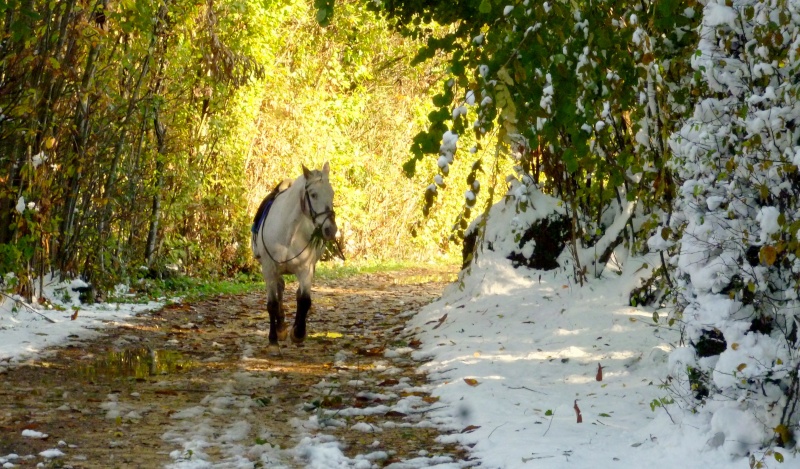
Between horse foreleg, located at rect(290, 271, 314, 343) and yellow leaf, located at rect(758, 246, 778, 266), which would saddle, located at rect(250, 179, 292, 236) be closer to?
horse foreleg, located at rect(290, 271, 314, 343)

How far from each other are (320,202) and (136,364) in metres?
2.59

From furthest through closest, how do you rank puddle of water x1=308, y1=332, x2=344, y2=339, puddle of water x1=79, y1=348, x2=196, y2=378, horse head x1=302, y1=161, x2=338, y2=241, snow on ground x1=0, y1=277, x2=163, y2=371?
puddle of water x1=308, y1=332, x2=344, y2=339 → horse head x1=302, y1=161, x2=338, y2=241 → snow on ground x1=0, y1=277, x2=163, y2=371 → puddle of water x1=79, y1=348, x2=196, y2=378

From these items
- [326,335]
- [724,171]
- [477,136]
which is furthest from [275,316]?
[724,171]

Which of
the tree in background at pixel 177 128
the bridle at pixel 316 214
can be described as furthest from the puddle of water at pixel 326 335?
the tree in background at pixel 177 128

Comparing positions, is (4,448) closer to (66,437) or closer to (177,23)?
(66,437)

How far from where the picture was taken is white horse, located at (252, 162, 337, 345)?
963 cm

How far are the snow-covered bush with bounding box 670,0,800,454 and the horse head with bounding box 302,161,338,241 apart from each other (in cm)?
541

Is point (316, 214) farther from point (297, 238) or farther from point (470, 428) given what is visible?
point (470, 428)

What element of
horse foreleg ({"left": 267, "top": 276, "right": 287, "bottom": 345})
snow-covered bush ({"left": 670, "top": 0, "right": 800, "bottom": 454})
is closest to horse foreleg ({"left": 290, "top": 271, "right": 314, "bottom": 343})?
horse foreleg ({"left": 267, "top": 276, "right": 287, "bottom": 345})

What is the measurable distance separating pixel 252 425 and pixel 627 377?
8.76 feet

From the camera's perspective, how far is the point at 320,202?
960cm

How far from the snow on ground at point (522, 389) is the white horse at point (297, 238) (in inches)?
56.7

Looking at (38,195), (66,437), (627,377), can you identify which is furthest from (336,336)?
(66,437)

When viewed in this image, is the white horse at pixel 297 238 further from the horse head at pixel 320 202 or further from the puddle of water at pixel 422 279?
the puddle of water at pixel 422 279
